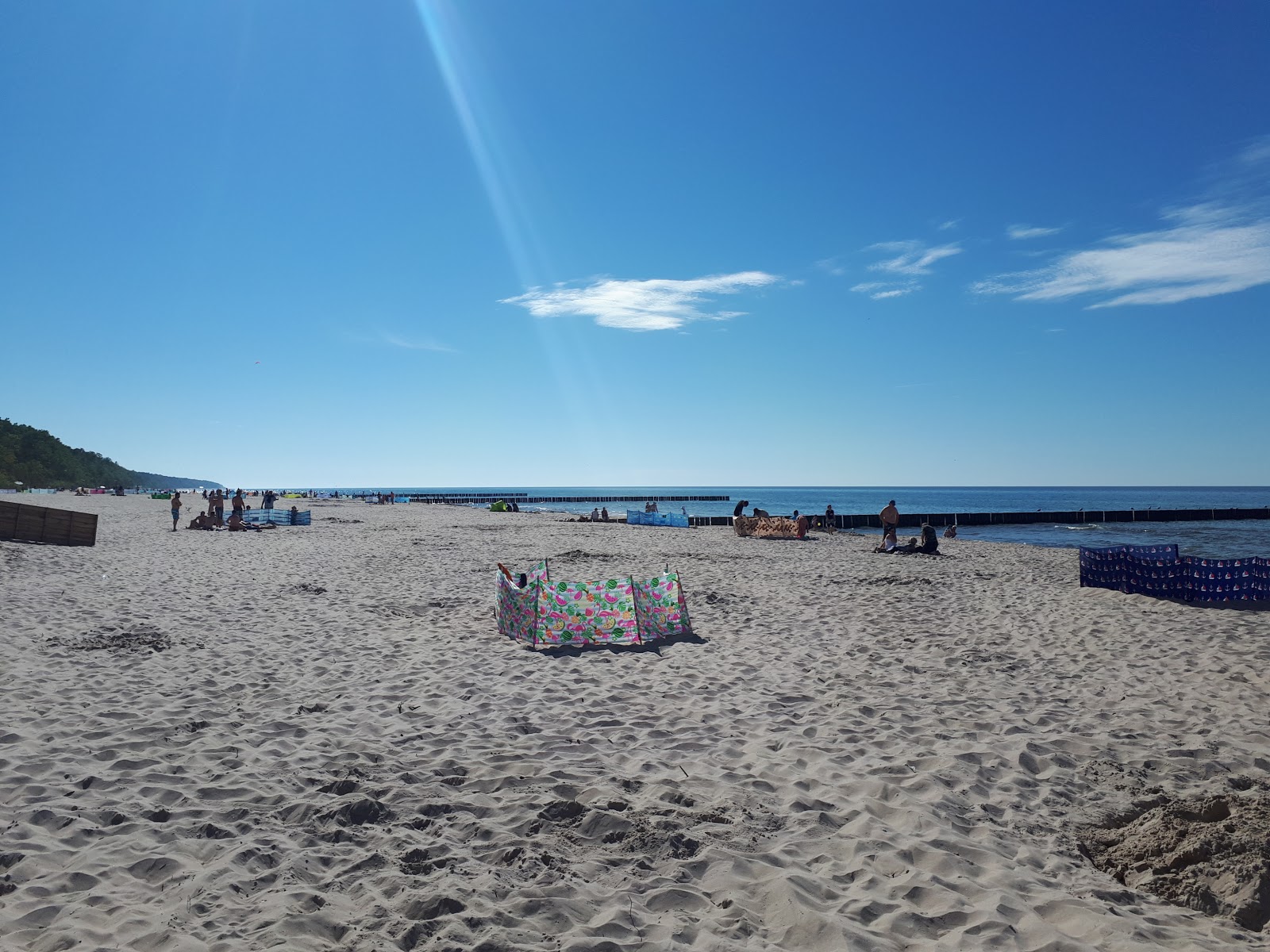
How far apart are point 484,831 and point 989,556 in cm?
2095

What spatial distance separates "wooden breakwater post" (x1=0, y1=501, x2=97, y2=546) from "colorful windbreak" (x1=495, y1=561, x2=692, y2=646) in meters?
16.9

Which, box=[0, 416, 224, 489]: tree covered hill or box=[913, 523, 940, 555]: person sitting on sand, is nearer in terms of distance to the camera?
box=[913, 523, 940, 555]: person sitting on sand

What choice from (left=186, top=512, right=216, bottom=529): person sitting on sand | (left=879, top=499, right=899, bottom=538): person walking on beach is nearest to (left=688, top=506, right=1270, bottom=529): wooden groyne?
(left=879, top=499, right=899, bottom=538): person walking on beach

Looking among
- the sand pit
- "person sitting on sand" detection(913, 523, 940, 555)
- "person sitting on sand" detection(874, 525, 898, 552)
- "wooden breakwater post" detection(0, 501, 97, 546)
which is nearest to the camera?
the sand pit

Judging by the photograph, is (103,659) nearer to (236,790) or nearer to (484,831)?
(236,790)

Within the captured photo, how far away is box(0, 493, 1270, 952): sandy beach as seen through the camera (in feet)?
11.8

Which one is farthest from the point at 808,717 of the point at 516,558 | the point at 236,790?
the point at 516,558

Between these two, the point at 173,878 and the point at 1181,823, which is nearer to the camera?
the point at 173,878

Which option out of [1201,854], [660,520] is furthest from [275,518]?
[1201,854]

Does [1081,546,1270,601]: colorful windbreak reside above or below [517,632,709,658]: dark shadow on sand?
above

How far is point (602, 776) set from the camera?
5.36 m

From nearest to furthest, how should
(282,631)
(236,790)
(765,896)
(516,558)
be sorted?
(765,896) < (236,790) < (282,631) < (516,558)

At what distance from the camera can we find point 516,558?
2023 cm

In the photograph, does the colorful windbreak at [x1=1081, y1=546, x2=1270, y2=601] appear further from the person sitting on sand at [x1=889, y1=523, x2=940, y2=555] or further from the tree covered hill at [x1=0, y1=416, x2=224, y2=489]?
the tree covered hill at [x1=0, y1=416, x2=224, y2=489]
